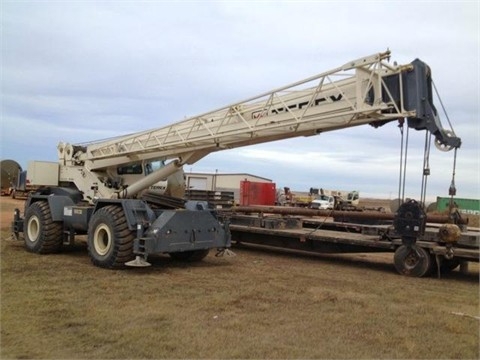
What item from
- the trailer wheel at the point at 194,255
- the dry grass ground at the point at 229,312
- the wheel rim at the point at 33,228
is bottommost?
the dry grass ground at the point at 229,312

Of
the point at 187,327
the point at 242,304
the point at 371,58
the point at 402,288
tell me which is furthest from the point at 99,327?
the point at 371,58

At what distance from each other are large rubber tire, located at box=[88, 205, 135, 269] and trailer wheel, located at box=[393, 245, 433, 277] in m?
5.44

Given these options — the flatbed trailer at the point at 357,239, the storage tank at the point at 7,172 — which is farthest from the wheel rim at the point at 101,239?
the storage tank at the point at 7,172

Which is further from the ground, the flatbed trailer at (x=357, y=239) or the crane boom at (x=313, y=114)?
the crane boom at (x=313, y=114)

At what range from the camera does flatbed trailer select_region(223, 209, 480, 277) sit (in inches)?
406

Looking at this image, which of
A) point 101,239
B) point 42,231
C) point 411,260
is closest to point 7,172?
point 42,231

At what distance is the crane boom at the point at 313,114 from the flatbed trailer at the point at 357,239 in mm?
2138

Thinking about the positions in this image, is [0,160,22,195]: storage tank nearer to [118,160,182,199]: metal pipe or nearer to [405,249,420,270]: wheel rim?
[118,160,182,199]: metal pipe

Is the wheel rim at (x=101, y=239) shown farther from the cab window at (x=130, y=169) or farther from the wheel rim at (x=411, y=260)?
the wheel rim at (x=411, y=260)

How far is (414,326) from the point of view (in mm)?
6570

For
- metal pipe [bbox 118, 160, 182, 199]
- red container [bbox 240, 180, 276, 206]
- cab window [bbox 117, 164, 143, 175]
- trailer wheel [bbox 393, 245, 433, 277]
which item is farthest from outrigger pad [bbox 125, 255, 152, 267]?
red container [bbox 240, 180, 276, 206]

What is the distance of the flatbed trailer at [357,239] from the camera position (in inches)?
406

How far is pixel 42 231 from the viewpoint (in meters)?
12.1

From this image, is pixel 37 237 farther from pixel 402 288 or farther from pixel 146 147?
pixel 402 288
